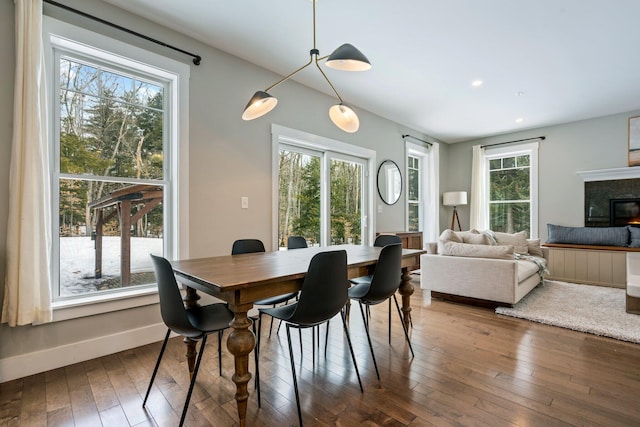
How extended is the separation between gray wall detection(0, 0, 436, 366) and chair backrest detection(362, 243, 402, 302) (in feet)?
5.62

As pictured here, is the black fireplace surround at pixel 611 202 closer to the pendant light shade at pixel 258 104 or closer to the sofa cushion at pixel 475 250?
the sofa cushion at pixel 475 250

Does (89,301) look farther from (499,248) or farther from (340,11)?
(499,248)

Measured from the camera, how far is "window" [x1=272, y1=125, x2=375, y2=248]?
394cm

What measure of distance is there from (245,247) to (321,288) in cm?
120

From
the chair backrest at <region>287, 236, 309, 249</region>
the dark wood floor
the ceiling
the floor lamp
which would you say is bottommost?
the dark wood floor

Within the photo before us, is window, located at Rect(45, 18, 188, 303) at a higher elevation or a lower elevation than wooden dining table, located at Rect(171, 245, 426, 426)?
higher

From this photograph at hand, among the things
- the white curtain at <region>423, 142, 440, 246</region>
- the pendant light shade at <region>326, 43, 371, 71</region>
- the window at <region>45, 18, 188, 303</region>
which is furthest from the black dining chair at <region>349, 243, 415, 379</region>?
the white curtain at <region>423, 142, 440, 246</region>

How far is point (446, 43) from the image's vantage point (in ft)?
9.86

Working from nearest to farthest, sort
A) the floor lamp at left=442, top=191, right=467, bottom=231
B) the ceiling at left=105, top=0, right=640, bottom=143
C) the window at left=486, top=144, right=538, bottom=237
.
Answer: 1. the ceiling at left=105, top=0, right=640, bottom=143
2. the window at left=486, top=144, right=538, bottom=237
3. the floor lamp at left=442, top=191, right=467, bottom=231

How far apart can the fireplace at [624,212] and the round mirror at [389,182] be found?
3.45 metres

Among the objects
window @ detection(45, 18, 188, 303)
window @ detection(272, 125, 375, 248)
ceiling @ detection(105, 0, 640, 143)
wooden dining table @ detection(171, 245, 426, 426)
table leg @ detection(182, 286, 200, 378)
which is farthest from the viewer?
window @ detection(272, 125, 375, 248)

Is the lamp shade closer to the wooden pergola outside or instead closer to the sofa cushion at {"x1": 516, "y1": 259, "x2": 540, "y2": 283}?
the sofa cushion at {"x1": 516, "y1": 259, "x2": 540, "y2": 283}

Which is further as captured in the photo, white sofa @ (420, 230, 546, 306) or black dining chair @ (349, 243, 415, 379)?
white sofa @ (420, 230, 546, 306)

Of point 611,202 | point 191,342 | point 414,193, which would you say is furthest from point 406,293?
point 611,202
